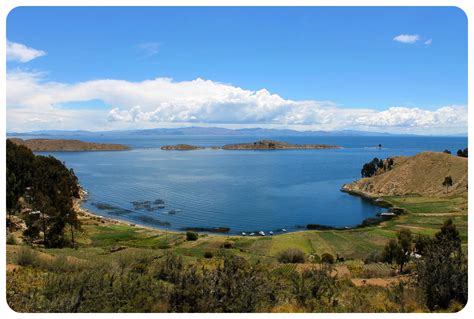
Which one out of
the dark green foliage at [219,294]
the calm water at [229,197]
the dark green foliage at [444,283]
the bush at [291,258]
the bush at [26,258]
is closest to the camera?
the dark green foliage at [219,294]

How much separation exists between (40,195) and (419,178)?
73.7 m

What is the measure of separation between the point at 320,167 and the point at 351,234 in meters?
87.6

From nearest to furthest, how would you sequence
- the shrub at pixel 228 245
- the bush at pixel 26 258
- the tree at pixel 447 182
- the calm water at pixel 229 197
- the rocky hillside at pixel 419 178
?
the bush at pixel 26 258
the shrub at pixel 228 245
the calm water at pixel 229 197
the tree at pixel 447 182
the rocky hillside at pixel 419 178

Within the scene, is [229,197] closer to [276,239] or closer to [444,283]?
[276,239]

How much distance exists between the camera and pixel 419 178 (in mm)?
82000

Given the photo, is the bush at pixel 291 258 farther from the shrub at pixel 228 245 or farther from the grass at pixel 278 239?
the shrub at pixel 228 245

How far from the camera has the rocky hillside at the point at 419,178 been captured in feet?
249

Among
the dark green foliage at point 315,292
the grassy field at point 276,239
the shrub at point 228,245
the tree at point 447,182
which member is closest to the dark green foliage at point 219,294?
the dark green foliage at point 315,292

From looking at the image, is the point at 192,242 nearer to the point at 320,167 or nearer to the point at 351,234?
the point at 351,234

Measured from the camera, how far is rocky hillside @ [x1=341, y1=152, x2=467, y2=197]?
7600 cm

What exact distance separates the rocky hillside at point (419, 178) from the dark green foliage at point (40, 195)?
62298mm

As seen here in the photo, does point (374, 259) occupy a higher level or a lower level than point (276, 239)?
higher

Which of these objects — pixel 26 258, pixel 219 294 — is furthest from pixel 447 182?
pixel 26 258

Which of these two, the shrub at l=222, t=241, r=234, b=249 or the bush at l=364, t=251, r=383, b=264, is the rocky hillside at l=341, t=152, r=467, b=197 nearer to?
the shrub at l=222, t=241, r=234, b=249
